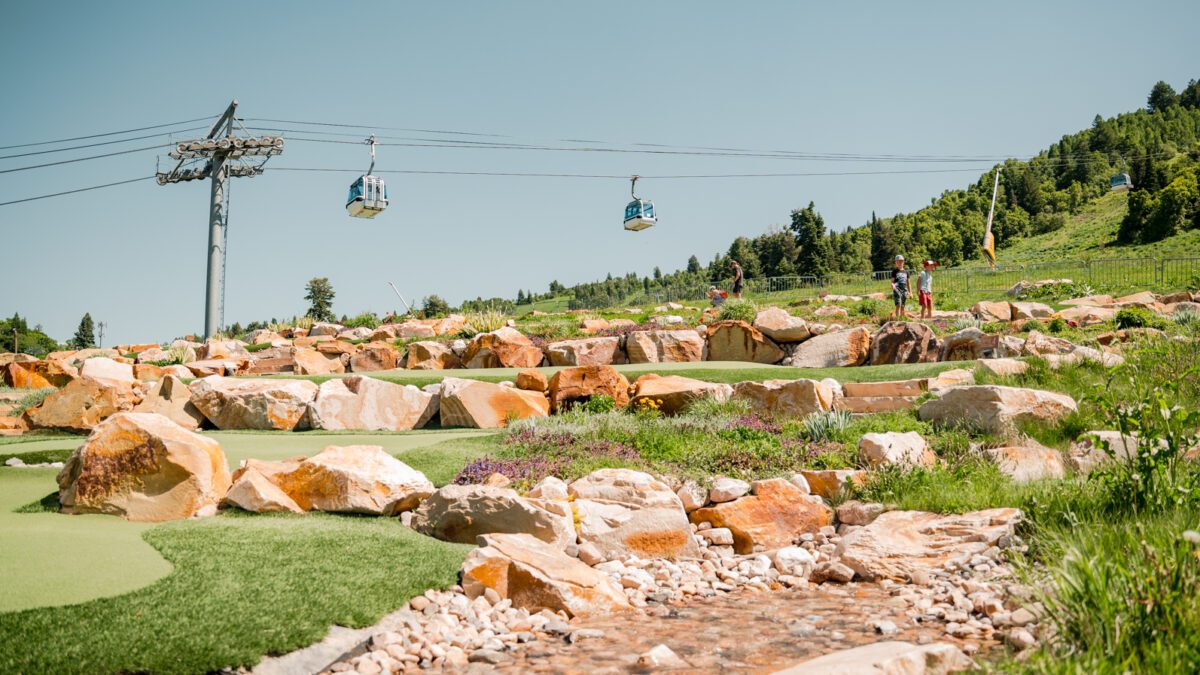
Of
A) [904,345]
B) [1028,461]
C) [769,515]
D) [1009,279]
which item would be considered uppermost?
[1009,279]

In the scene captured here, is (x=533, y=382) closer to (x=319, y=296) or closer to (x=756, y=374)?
(x=756, y=374)

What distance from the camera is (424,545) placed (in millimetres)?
6113

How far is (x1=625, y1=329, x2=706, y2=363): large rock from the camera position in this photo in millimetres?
17719

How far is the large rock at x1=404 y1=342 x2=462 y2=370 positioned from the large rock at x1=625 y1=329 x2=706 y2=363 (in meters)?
4.56

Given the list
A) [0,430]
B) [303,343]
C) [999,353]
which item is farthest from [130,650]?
[303,343]

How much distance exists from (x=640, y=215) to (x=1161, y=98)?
12507 centimetres

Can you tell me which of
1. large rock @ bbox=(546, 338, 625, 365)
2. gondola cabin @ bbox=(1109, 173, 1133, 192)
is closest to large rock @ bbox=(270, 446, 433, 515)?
large rock @ bbox=(546, 338, 625, 365)

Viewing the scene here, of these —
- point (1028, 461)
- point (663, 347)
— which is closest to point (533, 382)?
point (663, 347)

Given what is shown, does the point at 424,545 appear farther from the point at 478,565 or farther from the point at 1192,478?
the point at 1192,478

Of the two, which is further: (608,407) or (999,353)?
(999,353)

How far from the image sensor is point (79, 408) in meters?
11.7

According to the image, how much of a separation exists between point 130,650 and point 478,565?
7.71ft

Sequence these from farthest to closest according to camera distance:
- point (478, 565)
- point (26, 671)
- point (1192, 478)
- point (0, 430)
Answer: point (0, 430)
point (478, 565)
point (1192, 478)
point (26, 671)

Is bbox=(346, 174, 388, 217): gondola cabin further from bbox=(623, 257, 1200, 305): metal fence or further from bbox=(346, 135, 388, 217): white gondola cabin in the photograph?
bbox=(623, 257, 1200, 305): metal fence
